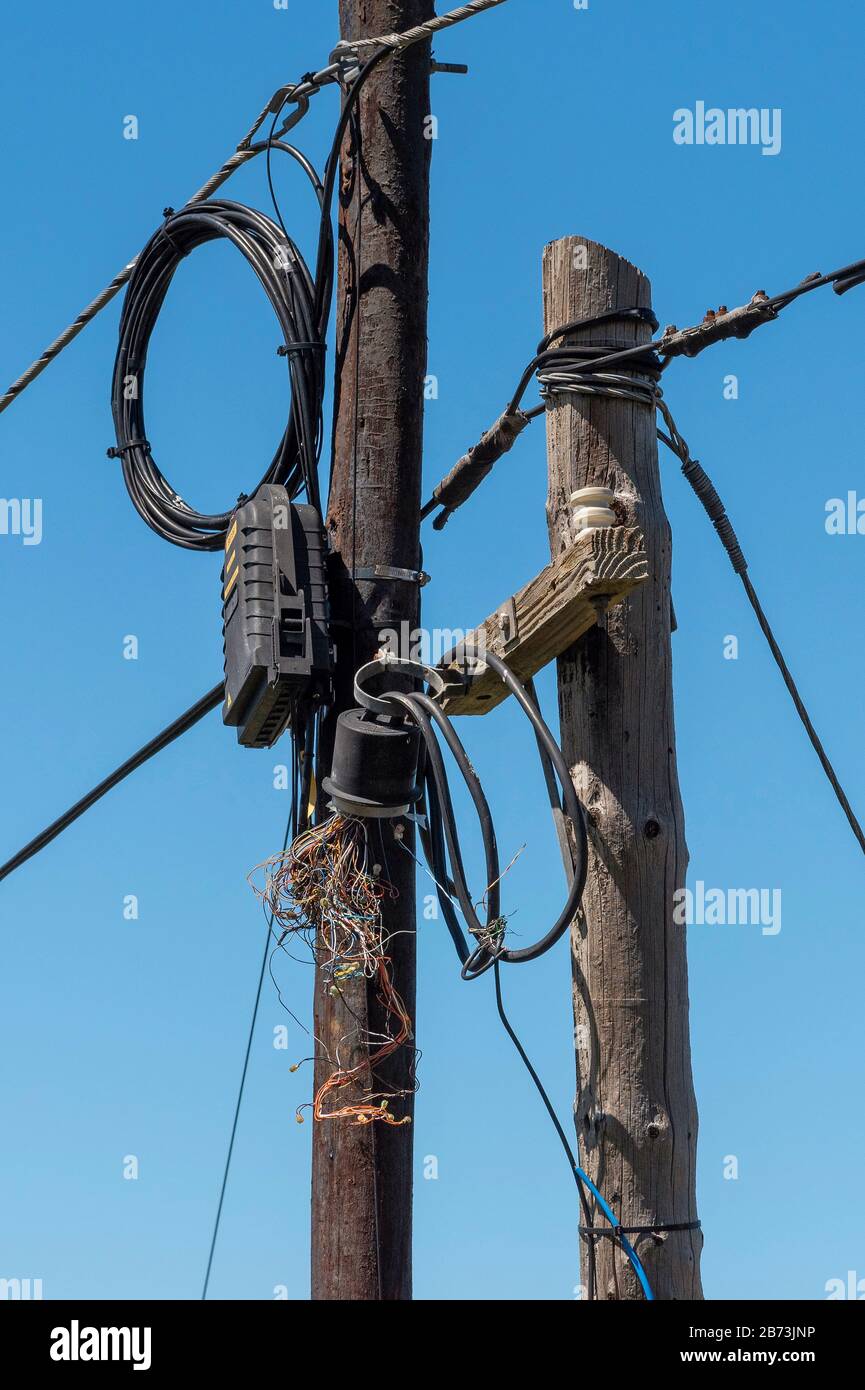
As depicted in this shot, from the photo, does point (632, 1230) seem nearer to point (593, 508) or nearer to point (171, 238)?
point (593, 508)

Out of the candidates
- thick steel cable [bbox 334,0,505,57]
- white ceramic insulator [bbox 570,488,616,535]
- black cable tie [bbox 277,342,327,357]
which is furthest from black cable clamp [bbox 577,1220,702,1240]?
thick steel cable [bbox 334,0,505,57]

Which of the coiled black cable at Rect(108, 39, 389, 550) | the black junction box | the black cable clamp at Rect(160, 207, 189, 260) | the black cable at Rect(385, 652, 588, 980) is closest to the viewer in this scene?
the black cable at Rect(385, 652, 588, 980)

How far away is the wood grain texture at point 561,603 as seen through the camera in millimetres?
4754

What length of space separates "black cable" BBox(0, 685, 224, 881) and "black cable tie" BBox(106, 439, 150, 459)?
113 centimetres

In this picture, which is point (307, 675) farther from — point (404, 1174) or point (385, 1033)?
point (404, 1174)

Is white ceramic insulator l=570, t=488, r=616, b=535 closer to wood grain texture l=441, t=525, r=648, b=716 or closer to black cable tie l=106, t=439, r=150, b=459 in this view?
wood grain texture l=441, t=525, r=648, b=716

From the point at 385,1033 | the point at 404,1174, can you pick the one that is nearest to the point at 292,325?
the point at 385,1033

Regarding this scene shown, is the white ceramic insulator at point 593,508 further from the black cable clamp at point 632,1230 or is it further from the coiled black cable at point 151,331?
the black cable clamp at point 632,1230

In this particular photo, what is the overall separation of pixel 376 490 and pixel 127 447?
5.53 ft

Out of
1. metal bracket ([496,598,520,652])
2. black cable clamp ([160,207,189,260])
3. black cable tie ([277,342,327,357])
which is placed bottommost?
metal bracket ([496,598,520,652])

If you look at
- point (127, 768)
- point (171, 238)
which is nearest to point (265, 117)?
point (171, 238)

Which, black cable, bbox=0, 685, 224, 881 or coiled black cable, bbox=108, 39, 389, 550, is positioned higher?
coiled black cable, bbox=108, 39, 389, 550

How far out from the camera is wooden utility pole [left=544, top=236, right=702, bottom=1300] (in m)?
4.75
